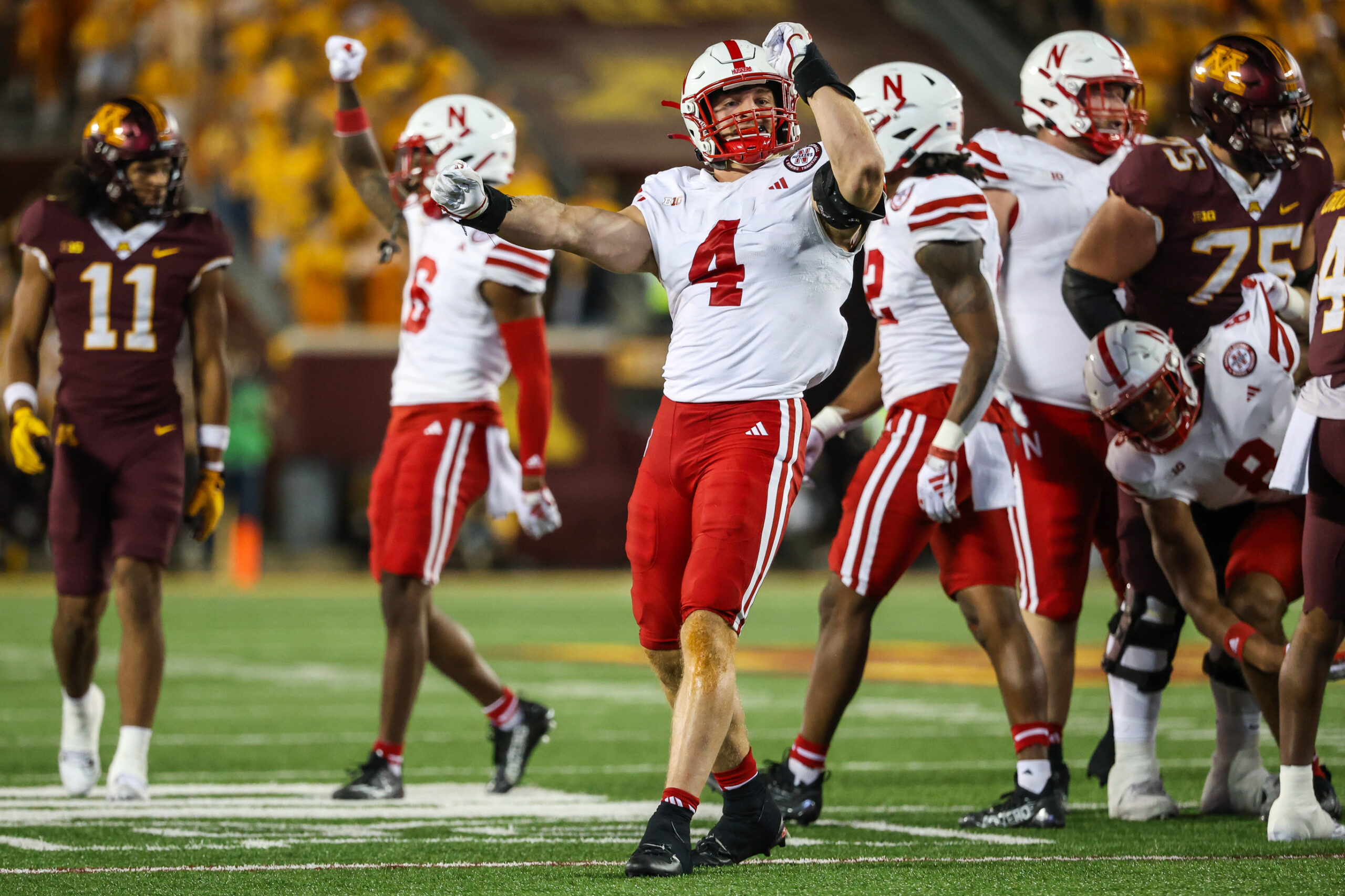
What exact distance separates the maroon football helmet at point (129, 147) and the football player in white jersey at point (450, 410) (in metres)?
0.70

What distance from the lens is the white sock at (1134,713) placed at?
5609mm

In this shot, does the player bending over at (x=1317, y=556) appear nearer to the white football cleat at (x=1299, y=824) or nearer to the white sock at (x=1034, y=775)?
the white football cleat at (x=1299, y=824)

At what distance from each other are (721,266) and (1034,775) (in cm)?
175

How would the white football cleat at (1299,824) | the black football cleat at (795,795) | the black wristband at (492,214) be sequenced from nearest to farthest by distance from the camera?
the black wristband at (492,214)
the white football cleat at (1299,824)
the black football cleat at (795,795)

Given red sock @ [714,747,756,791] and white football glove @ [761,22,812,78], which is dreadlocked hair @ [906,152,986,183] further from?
red sock @ [714,747,756,791]

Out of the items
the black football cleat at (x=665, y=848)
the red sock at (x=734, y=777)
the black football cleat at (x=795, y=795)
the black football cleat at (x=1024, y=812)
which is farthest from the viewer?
the black football cleat at (x=795, y=795)

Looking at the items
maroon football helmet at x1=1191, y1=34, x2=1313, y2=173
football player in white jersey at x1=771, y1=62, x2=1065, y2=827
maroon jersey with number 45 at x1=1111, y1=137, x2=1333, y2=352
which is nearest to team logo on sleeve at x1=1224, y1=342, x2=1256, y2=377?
maroon jersey with number 45 at x1=1111, y1=137, x2=1333, y2=352

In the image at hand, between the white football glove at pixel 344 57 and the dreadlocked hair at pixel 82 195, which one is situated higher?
the white football glove at pixel 344 57

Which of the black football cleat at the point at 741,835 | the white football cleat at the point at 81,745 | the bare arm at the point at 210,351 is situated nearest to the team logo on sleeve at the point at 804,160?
the black football cleat at the point at 741,835

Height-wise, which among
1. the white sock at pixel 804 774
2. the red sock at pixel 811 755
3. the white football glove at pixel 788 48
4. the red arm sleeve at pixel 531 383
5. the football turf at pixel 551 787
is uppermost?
the white football glove at pixel 788 48

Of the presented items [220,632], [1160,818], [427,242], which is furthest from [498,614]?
[1160,818]

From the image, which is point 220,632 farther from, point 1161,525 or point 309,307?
point 1161,525

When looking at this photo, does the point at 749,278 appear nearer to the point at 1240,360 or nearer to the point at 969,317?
the point at 969,317

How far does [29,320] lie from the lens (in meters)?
6.34
